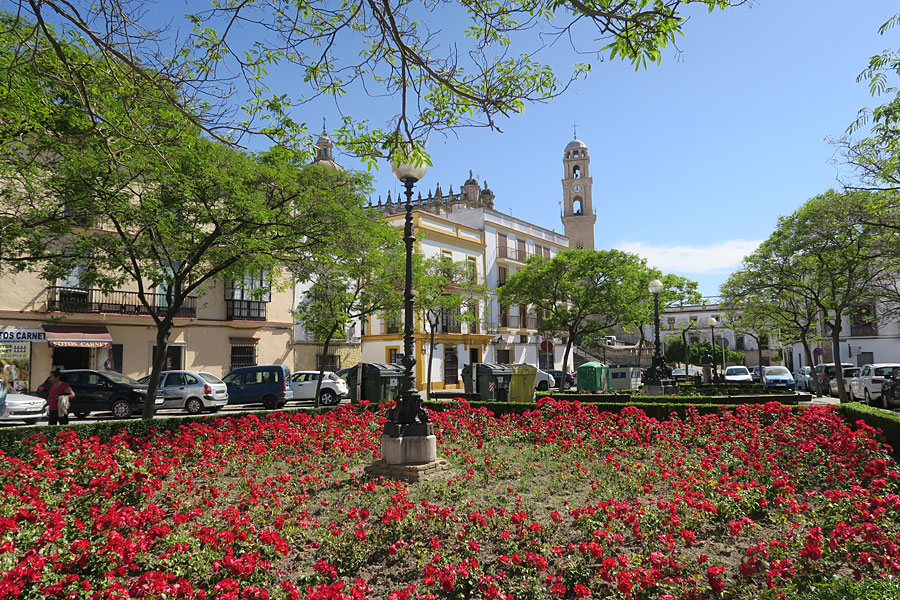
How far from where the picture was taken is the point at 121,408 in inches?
669

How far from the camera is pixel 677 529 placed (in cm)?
491

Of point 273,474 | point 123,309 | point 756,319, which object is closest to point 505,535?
point 273,474

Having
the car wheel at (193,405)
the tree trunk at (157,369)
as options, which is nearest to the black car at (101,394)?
the car wheel at (193,405)

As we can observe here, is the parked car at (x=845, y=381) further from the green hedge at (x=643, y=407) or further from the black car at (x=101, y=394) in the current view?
the black car at (x=101, y=394)

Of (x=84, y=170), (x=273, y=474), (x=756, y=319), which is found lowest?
(x=273, y=474)

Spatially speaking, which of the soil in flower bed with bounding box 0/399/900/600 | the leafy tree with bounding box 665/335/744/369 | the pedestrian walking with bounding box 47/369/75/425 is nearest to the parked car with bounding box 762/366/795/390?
the soil in flower bed with bounding box 0/399/900/600

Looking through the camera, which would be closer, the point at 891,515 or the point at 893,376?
the point at 891,515

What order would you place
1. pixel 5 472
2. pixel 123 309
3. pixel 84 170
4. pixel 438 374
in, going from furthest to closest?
1. pixel 438 374
2. pixel 123 309
3. pixel 84 170
4. pixel 5 472

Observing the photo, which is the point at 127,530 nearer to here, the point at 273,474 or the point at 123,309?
the point at 273,474

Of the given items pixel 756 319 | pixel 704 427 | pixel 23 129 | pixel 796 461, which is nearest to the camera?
pixel 796 461

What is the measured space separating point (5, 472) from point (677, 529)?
25.3 ft

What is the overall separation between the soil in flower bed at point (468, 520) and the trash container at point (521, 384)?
8.94 metres

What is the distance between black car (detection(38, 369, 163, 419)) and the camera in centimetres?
1670

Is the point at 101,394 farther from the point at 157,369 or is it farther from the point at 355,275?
the point at 355,275
